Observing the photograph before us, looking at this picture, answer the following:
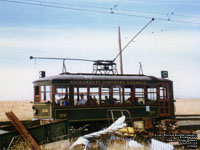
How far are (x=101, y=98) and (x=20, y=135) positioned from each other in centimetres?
541

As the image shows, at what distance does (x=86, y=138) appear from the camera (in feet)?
27.3

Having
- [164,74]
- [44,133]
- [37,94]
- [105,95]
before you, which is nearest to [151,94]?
[164,74]

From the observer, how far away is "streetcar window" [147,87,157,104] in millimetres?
14477

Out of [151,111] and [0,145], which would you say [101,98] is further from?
[0,145]

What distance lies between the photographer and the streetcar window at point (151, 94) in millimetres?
14477

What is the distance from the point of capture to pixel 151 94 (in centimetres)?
1460

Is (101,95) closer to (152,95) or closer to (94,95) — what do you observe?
(94,95)

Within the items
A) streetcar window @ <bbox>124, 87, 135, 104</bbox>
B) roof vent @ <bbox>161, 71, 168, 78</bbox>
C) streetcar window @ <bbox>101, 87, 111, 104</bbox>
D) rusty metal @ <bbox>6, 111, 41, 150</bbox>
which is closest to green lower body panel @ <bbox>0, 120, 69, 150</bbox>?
rusty metal @ <bbox>6, 111, 41, 150</bbox>

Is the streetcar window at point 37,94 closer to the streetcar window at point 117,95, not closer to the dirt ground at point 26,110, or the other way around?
the streetcar window at point 117,95

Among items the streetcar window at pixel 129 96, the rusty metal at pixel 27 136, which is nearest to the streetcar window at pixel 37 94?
the streetcar window at pixel 129 96

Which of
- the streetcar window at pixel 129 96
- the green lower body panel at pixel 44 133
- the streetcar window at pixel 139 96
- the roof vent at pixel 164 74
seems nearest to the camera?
the green lower body panel at pixel 44 133

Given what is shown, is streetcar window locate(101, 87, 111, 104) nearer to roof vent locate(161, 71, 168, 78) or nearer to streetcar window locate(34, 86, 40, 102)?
streetcar window locate(34, 86, 40, 102)

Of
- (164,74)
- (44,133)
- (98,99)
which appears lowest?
(44,133)

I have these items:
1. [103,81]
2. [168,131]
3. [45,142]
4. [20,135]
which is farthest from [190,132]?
[20,135]
